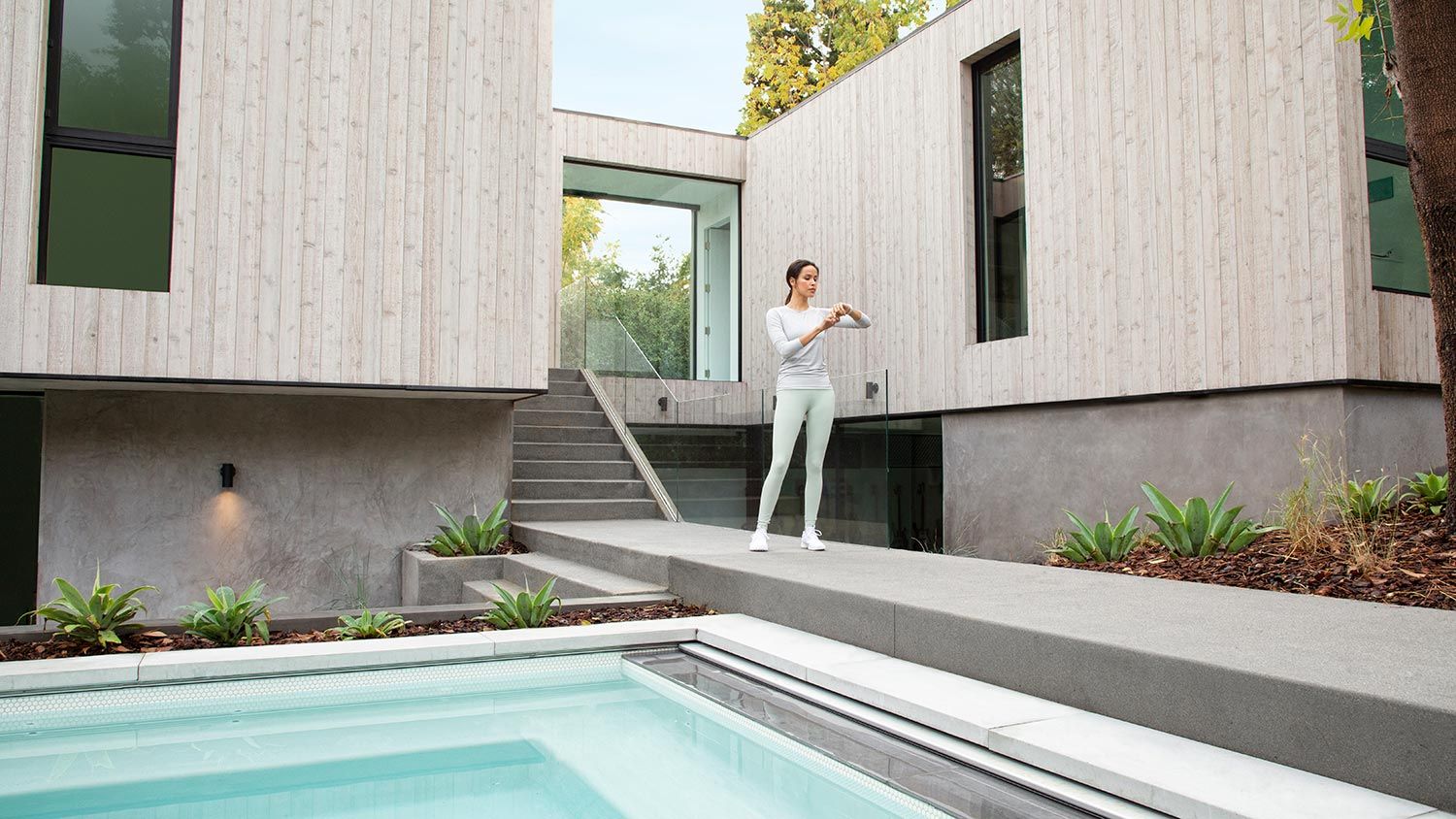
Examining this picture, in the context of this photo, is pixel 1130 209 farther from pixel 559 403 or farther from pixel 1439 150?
Answer: pixel 559 403

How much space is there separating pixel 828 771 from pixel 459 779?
0.99 metres

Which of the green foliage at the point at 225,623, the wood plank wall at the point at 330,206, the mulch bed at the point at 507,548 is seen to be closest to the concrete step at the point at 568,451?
the mulch bed at the point at 507,548

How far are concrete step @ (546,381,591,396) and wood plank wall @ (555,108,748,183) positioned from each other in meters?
3.00

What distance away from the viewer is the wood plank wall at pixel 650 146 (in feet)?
41.4

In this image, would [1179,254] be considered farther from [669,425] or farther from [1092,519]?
[669,425]

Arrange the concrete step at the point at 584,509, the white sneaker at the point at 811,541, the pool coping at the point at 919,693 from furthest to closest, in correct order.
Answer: the concrete step at the point at 584,509 → the white sneaker at the point at 811,541 → the pool coping at the point at 919,693

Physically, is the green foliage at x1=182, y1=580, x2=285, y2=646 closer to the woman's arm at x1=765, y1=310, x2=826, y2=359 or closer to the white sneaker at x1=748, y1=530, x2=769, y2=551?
the white sneaker at x1=748, y1=530, x2=769, y2=551

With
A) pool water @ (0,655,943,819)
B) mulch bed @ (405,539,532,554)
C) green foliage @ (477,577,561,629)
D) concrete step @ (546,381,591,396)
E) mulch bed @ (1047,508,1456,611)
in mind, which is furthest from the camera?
concrete step @ (546,381,591,396)

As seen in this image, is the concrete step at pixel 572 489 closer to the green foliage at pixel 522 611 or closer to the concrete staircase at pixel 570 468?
the concrete staircase at pixel 570 468

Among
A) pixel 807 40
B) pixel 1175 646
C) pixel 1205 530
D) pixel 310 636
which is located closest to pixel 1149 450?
pixel 1205 530

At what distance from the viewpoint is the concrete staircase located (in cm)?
856

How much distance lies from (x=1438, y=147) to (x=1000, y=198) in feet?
15.1

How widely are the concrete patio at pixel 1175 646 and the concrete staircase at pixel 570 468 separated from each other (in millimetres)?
3692

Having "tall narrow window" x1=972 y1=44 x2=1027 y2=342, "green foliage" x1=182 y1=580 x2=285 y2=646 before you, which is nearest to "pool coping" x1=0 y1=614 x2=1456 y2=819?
"green foliage" x1=182 y1=580 x2=285 y2=646
